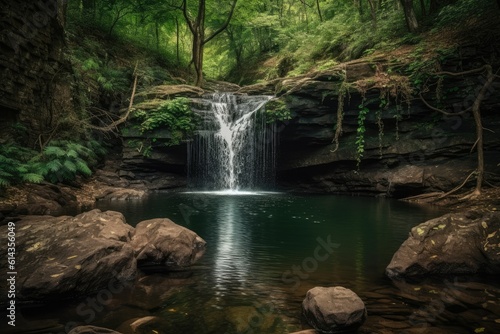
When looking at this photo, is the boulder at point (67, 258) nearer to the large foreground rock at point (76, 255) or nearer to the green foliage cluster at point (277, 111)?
the large foreground rock at point (76, 255)

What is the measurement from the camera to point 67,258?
4.26 m

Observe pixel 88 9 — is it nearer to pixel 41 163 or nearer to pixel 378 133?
pixel 41 163

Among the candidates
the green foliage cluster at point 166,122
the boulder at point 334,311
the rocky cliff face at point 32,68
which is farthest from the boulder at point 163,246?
the green foliage cluster at point 166,122

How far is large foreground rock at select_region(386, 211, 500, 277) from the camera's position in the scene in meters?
4.85

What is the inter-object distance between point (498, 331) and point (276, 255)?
342 cm

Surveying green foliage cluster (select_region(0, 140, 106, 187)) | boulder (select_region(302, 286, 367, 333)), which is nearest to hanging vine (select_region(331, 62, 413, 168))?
green foliage cluster (select_region(0, 140, 106, 187))

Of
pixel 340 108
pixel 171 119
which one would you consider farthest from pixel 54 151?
pixel 340 108

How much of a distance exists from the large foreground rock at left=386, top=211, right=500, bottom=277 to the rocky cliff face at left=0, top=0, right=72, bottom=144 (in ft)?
39.7

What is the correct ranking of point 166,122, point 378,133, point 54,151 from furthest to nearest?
point 166,122, point 378,133, point 54,151

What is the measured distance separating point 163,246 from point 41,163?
8.20 m

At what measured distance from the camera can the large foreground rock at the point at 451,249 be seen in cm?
485

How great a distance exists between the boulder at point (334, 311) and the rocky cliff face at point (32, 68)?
11.4 m

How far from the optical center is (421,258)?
16.2 feet

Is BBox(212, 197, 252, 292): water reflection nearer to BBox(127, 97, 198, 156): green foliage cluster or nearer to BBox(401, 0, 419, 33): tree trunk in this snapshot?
BBox(127, 97, 198, 156): green foliage cluster
